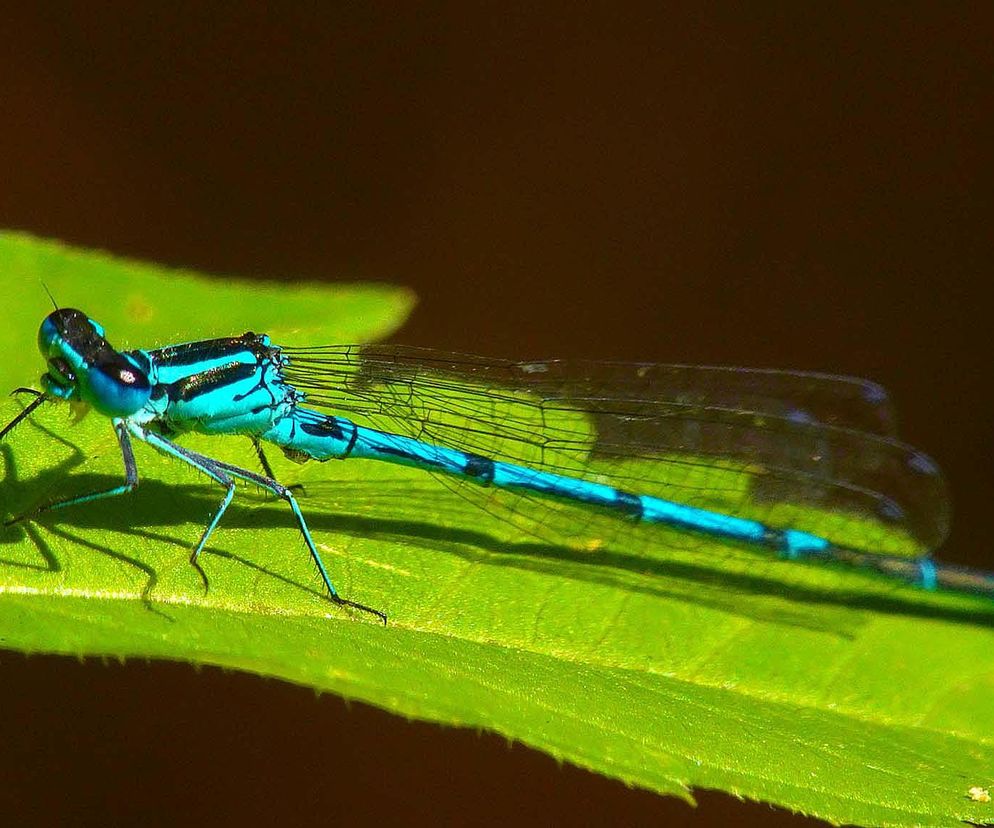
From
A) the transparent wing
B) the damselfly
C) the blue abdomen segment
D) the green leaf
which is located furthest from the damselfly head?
the transparent wing

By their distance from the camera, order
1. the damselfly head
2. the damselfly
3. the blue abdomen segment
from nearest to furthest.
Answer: the damselfly head → the damselfly → the blue abdomen segment

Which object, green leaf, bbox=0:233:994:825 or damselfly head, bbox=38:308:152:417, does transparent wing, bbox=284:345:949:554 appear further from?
damselfly head, bbox=38:308:152:417

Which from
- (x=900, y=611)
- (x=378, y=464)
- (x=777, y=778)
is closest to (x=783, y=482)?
(x=900, y=611)

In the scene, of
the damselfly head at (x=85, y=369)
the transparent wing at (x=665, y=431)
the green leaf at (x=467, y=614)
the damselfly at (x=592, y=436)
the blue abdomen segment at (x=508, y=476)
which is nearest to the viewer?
the green leaf at (x=467, y=614)

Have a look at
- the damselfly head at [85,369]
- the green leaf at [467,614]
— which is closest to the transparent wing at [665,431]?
the green leaf at [467,614]

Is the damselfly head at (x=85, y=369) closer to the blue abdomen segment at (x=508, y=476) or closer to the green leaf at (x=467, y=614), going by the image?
the green leaf at (x=467, y=614)

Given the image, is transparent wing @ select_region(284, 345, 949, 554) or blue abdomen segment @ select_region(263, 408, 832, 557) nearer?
blue abdomen segment @ select_region(263, 408, 832, 557)

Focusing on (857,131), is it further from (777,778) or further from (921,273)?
(777,778)

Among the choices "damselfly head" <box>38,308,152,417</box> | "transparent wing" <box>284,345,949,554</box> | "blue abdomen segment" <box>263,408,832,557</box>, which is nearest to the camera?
"damselfly head" <box>38,308,152,417</box>
